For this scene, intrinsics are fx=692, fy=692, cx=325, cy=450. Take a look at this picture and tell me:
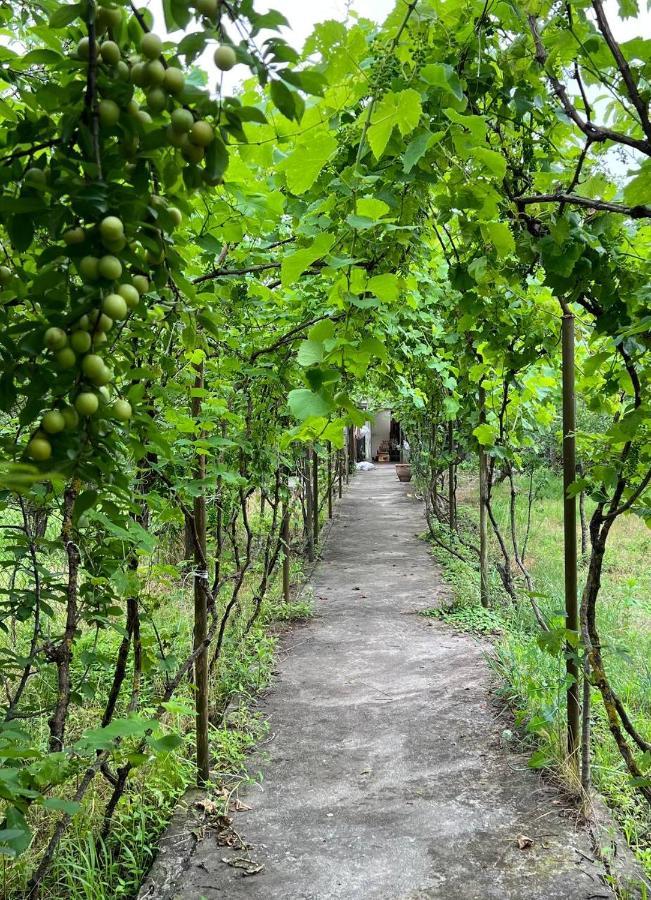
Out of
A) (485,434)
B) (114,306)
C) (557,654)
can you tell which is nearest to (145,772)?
(557,654)

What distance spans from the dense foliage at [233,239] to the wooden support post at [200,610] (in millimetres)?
11

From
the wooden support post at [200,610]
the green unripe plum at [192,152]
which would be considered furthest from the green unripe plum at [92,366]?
the wooden support post at [200,610]

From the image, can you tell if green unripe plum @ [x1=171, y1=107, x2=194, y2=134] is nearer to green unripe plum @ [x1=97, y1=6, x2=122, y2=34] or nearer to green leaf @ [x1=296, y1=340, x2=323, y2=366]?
green unripe plum @ [x1=97, y1=6, x2=122, y2=34]

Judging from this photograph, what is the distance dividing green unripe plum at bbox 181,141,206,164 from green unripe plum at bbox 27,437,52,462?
32 centimetres

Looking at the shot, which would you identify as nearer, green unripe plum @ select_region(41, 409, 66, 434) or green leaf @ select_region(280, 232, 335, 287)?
green unripe plum @ select_region(41, 409, 66, 434)

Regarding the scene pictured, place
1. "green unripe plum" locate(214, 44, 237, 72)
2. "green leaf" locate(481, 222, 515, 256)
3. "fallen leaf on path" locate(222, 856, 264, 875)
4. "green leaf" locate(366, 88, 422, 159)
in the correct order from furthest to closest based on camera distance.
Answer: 1. "fallen leaf on path" locate(222, 856, 264, 875)
2. "green leaf" locate(481, 222, 515, 256)
3. "green leaf" locate(366, 88, 422, 159)
4. "green unripe plum" locate(214, 44, 237, 72)

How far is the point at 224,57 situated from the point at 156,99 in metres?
0.08

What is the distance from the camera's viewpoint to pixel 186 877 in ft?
7.32

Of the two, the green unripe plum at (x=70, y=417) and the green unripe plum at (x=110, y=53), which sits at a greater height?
the green unripe plum at (x=110, y=53)

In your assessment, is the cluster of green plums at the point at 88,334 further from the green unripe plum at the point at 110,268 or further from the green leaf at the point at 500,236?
the green leaf at the point at 500,236

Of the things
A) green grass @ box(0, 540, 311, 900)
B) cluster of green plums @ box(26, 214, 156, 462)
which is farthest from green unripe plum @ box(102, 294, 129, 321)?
green grass @ box(0, 540, 311, 900)

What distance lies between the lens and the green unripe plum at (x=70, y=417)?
69cm

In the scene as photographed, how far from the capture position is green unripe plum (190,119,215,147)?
26.5 inches

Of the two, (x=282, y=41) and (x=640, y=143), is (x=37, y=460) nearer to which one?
(x=282, y=41)
